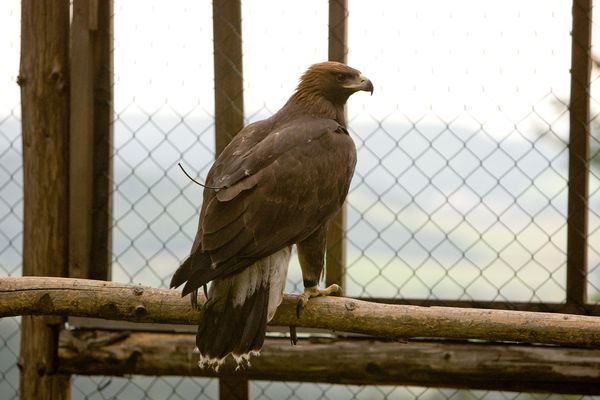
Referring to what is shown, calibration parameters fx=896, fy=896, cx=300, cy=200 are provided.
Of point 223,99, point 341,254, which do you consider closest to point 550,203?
point 341,254

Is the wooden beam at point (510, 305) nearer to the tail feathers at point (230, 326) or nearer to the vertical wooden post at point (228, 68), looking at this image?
the vertical wooden post at point (228, 68)

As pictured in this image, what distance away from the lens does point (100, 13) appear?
13.2ft

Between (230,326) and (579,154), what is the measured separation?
180cm

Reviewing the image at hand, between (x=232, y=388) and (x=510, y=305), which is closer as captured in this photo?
(x=510, y=305)

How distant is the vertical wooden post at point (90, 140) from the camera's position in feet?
13.0

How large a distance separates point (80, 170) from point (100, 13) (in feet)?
2.34

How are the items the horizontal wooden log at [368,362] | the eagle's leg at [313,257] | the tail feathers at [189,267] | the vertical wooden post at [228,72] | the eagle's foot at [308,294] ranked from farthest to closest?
the vertical wooden post at [228,72] < the horizontal wooden log at [368,362] < the eagle's leg at [313,257] < the eagle's foot at [308,294] < the tail feathers at [189,267]

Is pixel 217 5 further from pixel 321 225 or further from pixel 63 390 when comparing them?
pixel 63 390

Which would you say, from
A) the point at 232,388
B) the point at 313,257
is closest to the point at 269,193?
the point at 313,257

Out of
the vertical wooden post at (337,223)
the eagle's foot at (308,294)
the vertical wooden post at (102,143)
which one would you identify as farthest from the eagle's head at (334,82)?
the vertical wooden post at (102,143)

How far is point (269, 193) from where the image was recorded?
2.94m

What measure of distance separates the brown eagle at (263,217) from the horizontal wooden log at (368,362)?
0.66m

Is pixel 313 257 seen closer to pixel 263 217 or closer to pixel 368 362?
pixel 263 217

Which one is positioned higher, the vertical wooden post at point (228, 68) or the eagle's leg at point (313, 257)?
the vertical wooden post at point (228, 68)
